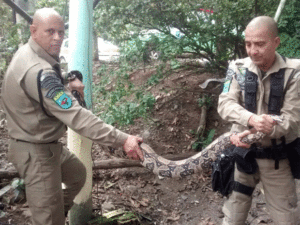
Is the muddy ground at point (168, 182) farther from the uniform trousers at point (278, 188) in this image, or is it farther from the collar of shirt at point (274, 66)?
the collar of shirt at point (274, 66)

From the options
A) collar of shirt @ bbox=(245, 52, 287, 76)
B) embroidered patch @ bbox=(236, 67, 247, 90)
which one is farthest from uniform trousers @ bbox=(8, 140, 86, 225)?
collar of shirt @ bbox=(245, 52, 287, 76)

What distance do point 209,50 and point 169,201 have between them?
116 inches

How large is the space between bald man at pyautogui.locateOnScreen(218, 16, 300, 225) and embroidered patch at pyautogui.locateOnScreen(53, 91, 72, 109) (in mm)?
1512

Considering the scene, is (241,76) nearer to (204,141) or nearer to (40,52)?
(40,52)

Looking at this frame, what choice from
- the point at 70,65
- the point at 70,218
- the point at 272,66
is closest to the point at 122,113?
the point at 70,65

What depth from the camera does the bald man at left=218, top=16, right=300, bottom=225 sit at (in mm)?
2793

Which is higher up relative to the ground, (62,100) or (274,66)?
(274,66)

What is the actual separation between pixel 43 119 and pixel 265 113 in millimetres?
2209

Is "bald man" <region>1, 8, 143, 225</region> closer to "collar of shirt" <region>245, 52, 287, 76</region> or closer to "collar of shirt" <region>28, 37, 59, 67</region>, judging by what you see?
"collar of shirt" <region>28, 37, 59, 67</region>

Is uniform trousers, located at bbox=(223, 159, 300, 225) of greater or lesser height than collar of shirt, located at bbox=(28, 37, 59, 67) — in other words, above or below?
below

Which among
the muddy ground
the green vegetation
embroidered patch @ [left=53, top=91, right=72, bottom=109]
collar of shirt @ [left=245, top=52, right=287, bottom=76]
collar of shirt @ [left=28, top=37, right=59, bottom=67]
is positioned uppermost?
collar of shirt @ [left=28, top=37, right=59, bottom=67]

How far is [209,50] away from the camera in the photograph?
5.83m

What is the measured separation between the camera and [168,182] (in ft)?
18.4

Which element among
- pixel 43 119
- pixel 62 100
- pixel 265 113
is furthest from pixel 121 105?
pixel 265 113
